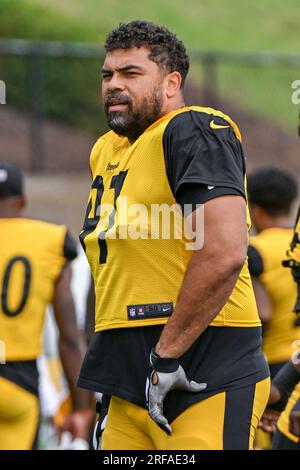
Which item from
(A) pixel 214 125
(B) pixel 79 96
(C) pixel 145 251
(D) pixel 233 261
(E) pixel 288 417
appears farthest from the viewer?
(B) pixel 79 96

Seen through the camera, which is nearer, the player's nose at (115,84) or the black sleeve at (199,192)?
the black sleeve at (199,192)

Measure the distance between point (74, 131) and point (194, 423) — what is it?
1489 cm

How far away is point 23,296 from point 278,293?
1422 mm

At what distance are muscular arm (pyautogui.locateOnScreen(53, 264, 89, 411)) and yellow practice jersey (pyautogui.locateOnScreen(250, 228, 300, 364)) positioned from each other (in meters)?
1.09

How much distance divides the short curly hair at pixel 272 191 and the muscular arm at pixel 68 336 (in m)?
1.22

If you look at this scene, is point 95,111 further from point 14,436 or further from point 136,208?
point 136,208

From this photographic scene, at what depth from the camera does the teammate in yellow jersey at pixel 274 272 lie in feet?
19.3

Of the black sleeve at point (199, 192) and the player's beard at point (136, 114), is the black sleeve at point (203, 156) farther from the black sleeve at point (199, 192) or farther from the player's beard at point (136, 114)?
the player's beard at point (136, 114)

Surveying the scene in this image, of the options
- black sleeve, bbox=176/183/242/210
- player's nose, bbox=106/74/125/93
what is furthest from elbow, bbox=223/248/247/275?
player's nose, bbox=106/74/125/93

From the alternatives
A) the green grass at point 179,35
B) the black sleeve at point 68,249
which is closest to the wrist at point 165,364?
the black sleeve at point 68,249

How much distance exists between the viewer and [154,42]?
410cm

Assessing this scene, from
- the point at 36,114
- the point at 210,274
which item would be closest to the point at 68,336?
the point at 210,274

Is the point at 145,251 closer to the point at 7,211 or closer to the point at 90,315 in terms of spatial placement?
the point at 7,211
